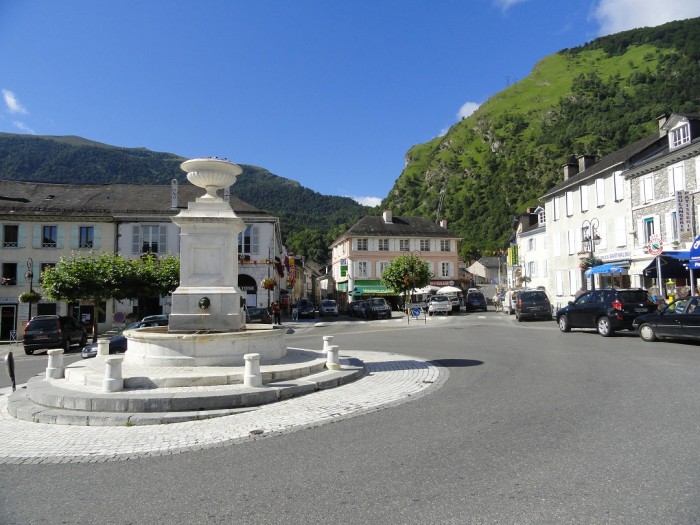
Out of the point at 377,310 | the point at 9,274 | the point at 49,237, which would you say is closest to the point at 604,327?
the point at 377,310

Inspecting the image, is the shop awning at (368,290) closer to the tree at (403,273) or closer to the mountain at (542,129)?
the tree at (403,273)

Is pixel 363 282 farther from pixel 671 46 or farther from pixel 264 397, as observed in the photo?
pixel 671 46

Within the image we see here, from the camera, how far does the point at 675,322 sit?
14.2 metres

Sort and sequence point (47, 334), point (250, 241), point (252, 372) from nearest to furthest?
point (252, 372) → point (47, 334) → point (250, 241)

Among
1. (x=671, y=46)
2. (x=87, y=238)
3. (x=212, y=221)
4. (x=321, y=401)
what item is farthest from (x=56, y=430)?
(x=671, y=46)

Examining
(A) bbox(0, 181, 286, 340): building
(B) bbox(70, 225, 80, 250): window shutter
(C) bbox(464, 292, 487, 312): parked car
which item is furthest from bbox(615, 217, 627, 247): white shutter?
(B) bbox(70, 225, 80, 250): window shutter

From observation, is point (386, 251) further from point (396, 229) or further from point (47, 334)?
point (47, 334)

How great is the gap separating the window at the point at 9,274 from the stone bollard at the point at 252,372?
120 ft

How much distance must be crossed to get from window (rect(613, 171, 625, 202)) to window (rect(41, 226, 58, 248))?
41.1 meters

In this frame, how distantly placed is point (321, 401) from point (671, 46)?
19549 cm

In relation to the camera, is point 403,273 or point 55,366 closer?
point 55,366

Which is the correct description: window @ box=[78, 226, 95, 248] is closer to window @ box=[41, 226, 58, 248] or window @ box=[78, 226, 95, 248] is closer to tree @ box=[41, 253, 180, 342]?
window @ box=[41, 226, 58, 248]

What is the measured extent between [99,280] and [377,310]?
2158 cm

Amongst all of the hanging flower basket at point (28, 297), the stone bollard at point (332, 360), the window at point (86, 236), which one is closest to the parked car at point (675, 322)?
the stone bollard at point (332, 360)
